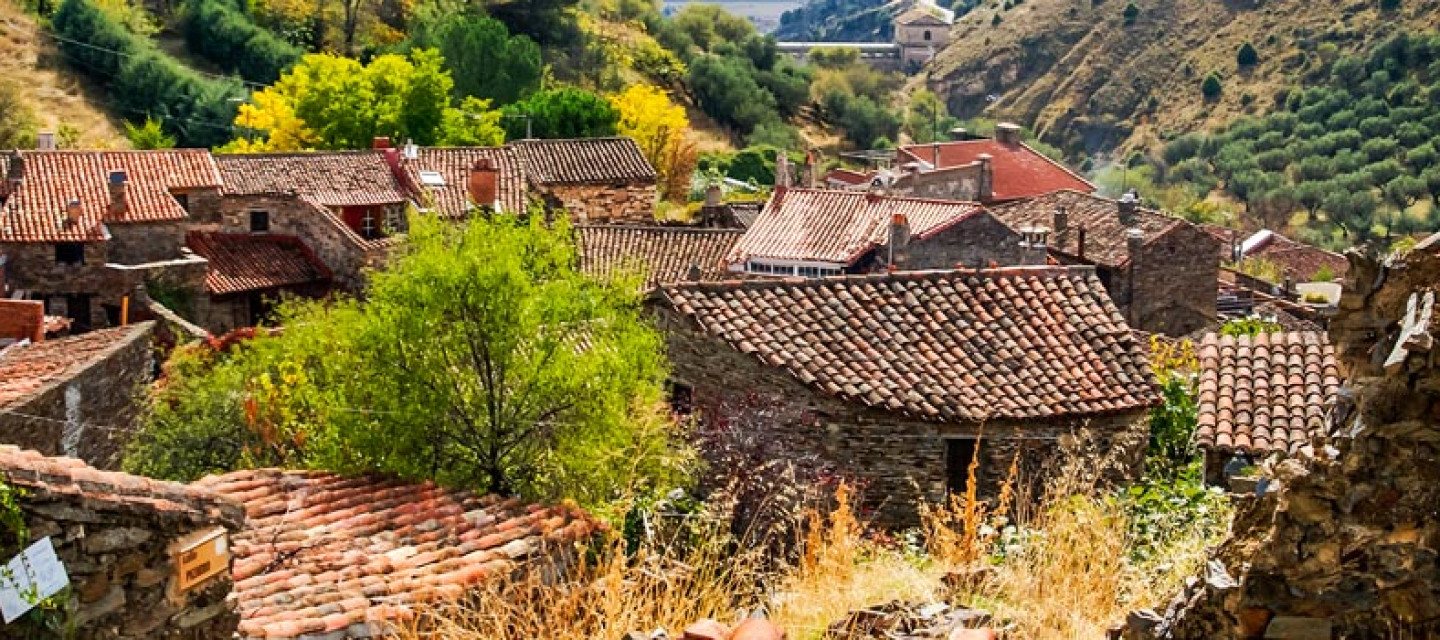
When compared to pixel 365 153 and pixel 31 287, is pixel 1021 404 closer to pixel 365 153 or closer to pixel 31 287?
pixel 31 287

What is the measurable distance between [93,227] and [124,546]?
2991cm

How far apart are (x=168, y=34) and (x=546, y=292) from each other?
64310 millimetres

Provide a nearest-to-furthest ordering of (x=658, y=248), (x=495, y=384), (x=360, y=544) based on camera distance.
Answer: (x=360, y=544), (x=495, y=384), (x=658, y=248)

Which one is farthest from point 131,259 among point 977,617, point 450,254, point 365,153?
point 977,617

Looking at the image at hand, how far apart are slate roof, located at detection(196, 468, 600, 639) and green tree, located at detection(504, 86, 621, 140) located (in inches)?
1920

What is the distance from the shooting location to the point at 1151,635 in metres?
7.24

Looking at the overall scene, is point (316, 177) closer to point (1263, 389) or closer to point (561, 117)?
point (561, 117)

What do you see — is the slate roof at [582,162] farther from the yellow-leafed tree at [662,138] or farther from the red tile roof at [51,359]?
the red tile roof at [51,359]

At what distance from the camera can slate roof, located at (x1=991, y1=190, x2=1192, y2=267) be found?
37750mm

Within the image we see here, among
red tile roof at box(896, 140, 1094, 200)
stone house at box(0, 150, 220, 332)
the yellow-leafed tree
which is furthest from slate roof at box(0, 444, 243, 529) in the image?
the yellow-leafed tree

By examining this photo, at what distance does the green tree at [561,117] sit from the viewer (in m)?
61.2

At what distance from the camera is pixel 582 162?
50.1 metres

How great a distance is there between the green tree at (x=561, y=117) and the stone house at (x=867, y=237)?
2335 centimetres

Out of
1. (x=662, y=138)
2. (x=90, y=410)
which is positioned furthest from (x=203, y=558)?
(x=662, y=138)
